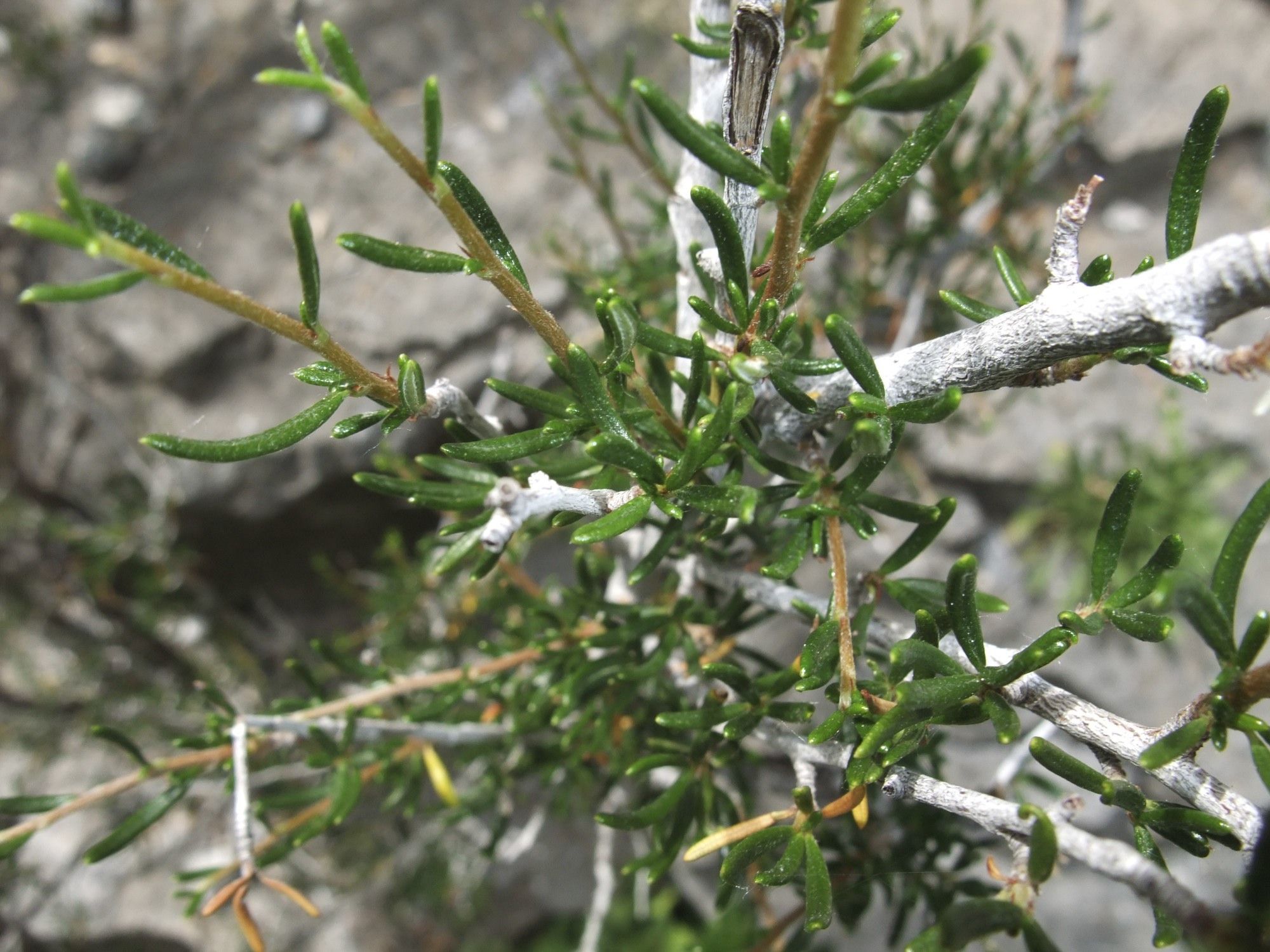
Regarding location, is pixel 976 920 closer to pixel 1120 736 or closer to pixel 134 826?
pixel 1120 736

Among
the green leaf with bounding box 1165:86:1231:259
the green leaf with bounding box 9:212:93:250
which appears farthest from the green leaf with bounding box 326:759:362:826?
the green leaf with bounding box 1165:86:1231:259

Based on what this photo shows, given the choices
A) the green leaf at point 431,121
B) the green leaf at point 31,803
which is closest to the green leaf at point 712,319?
the green leaf at point 431,121

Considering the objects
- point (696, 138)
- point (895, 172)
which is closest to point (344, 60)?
point (696, 138)

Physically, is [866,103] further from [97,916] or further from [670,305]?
[97,916]

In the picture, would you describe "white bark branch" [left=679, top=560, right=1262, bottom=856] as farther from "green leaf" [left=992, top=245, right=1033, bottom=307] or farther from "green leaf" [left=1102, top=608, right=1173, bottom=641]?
"green leaf" [left=992, top=245, right=1033, bottom=307]

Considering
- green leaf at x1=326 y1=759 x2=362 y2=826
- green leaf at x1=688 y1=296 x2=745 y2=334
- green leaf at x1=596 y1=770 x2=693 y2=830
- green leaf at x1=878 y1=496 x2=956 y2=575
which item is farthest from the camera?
green leaf at x1=326 y1=759 x2=362 y2=826
